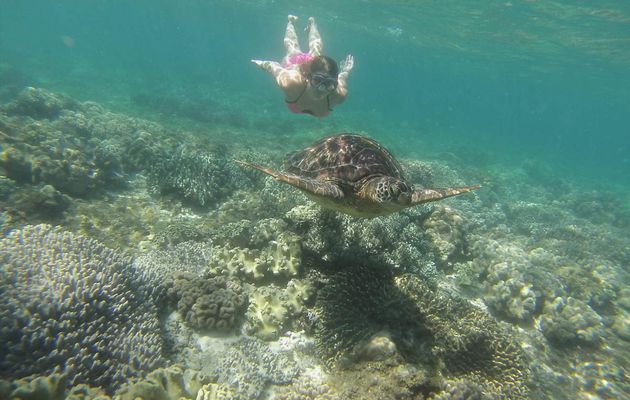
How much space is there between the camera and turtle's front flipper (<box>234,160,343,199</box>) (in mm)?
4211

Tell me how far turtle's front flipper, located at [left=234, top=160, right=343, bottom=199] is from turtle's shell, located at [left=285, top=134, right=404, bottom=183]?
0.55 meters

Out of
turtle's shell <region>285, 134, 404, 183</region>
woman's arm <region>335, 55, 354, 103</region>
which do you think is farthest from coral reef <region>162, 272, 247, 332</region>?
woman's arm <region>335, 55, 354, 103</region>

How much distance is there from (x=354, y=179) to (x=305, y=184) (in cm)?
107

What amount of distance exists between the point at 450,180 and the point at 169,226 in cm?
1475

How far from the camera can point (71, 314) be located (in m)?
3.94

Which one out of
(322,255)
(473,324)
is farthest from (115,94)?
(473,324)

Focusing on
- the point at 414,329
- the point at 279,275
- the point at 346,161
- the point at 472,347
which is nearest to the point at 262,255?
the point at 279,275

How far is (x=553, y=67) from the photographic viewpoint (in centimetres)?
4700

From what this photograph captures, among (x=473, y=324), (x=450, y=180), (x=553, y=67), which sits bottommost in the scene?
(x=473, y=324)

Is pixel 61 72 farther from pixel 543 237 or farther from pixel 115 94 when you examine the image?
pixel 543 237

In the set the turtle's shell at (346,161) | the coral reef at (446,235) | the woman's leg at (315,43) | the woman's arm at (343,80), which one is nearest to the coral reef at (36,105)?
the woman's leg at (315,43)

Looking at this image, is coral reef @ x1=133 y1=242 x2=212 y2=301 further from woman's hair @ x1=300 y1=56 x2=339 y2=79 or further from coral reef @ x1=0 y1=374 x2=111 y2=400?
woman's hair @ x1=300 y1=56 x2=339 y2=79

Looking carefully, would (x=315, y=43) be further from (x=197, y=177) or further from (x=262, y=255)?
(x=262, y=255)

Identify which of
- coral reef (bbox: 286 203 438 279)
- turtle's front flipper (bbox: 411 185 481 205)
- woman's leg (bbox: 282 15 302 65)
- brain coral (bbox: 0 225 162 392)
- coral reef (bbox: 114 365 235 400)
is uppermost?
woman's leg (bbox: 282 15 302 65)
